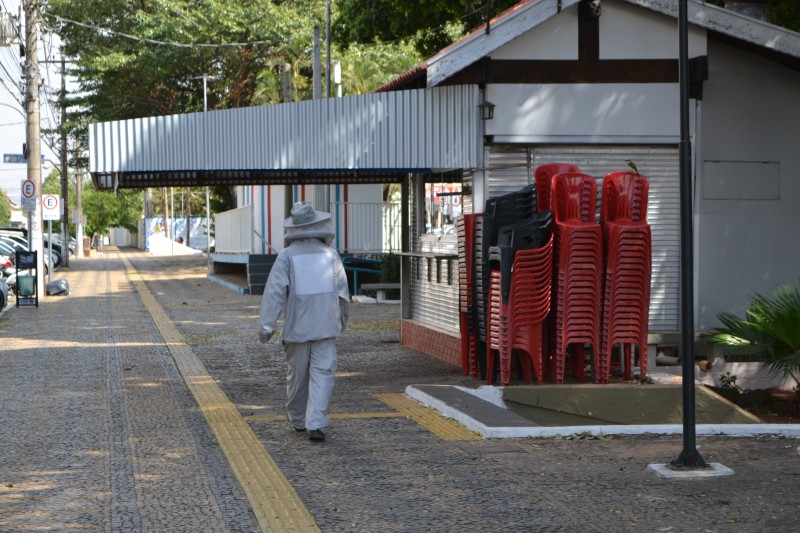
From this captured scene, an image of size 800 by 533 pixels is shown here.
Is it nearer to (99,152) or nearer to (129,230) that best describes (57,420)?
(99,152)

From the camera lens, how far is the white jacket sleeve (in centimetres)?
866

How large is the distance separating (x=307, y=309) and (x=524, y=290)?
272 cm

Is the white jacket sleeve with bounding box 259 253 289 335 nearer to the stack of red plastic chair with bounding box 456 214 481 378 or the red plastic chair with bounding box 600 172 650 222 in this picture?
the stack of red plastic chair with bounding box 456 214 481 378

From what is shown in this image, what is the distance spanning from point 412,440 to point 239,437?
131 centimetres

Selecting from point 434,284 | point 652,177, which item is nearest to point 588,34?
point 652,177

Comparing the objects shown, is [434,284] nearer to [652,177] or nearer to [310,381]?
[652,177]

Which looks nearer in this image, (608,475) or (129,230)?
(608,475)

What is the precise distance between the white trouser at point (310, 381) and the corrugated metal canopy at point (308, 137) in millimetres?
3722

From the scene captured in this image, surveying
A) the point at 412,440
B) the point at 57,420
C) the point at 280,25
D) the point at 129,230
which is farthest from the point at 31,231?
the point at 129,230

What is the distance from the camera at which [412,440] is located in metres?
8.53

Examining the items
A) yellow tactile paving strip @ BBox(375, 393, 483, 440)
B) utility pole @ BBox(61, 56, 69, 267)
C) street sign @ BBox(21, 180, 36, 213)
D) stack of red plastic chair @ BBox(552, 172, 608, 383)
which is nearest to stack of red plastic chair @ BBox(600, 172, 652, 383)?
stack of red plastic chair @ BBox(552, 172, 608, 383)

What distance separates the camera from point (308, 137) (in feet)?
39.6

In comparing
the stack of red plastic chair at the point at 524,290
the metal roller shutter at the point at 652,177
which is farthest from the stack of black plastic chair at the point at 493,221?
the metal roller shutter at the point at 652,177

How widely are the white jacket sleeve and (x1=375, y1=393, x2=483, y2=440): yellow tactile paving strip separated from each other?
1.51 meters
